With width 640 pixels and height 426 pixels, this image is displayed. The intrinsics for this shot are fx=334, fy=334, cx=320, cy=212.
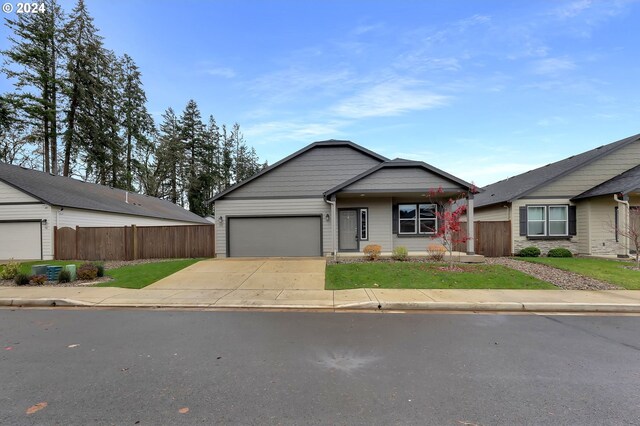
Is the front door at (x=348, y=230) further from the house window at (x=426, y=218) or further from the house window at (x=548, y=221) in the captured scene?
the house window at (x=548, y=221)

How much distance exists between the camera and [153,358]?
4.68m

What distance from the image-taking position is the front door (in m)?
16.5

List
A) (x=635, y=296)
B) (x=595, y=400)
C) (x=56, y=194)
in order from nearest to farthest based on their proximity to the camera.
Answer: (x=595, y=400)
(x=635, y=296)
(x=56, y=194)

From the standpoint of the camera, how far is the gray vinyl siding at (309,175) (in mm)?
16812

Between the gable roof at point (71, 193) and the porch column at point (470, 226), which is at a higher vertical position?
the gable roof at point (71, 193)

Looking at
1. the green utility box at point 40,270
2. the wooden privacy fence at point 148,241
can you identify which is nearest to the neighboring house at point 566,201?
the wooden privacy fence at point 148,241

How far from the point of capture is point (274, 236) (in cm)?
1670

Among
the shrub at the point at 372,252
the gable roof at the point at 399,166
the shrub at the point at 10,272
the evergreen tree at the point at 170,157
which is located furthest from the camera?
the evergreen tree at the point at 170,157

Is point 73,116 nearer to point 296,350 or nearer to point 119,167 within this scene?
point 119,167

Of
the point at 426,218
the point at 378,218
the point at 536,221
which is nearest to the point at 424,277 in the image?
the point at 378,218

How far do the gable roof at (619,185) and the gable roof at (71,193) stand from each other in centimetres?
2659

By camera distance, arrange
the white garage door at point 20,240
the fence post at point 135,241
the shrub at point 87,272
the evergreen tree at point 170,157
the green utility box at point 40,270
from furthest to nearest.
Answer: the evergreen tree at point 170,157 → the white garage door at point 20,240 → the fence post at point 135,241 → the shrub at point 87,272 → the green utility box at point 40,270

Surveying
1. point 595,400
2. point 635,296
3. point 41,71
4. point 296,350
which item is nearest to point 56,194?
point 41,71

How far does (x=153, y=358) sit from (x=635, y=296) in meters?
10.9
